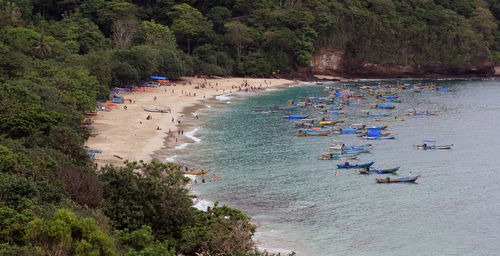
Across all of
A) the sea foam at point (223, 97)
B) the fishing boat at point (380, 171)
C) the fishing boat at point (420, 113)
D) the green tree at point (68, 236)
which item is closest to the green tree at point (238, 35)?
the sea foam at point (223, 97)

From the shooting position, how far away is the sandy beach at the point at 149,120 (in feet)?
164

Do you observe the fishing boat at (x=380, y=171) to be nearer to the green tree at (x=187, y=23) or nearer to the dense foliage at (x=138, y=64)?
the dense foliage at (x=138, y=64)

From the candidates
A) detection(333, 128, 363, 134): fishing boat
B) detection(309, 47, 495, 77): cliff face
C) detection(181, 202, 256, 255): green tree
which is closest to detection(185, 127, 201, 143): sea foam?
detection(333, 128, 363, 134): fishing boat

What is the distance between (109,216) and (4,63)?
1351 inches

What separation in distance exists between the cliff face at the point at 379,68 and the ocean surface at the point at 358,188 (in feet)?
170

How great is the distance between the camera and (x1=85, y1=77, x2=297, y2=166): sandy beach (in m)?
50.0

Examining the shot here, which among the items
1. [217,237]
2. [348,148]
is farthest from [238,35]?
[217,237]

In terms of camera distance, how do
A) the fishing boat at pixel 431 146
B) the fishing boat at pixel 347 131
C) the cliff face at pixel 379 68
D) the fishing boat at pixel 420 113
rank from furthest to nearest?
the cliff face at pixel 379 68 < the fishing boat at pixel 420 113 < the fishing boat at pixel 347 131 < the fishing boat at pixel 431 146

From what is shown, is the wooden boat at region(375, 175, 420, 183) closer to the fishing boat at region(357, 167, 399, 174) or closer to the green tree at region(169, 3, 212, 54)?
the fishing boat at region(357, 167, 399, 174)

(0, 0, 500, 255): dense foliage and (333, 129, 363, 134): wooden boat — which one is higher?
(0, 0, 500, 255): dense foliage

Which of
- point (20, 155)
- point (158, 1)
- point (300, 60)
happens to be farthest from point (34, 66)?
point (300, 60)

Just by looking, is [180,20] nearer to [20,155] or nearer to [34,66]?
[34,66]

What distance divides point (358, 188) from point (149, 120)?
107ft

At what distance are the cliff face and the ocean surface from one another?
51.8m
